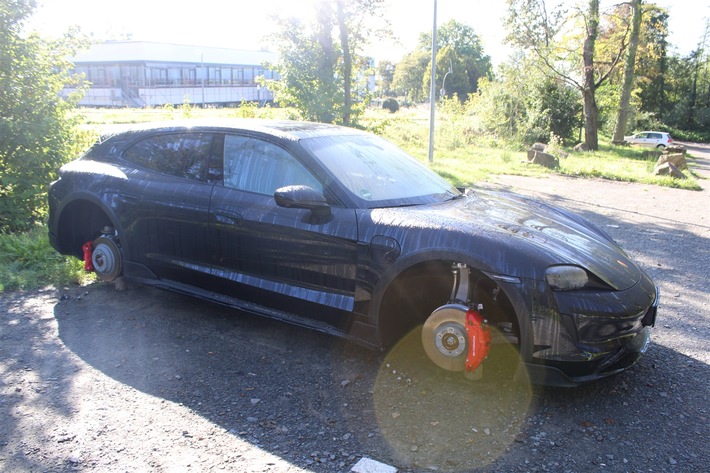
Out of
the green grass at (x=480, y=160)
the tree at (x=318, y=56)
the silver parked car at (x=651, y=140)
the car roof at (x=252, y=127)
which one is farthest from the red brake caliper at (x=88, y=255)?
the silver parked car at (x=651, y=140)

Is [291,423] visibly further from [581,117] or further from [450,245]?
[581,117]

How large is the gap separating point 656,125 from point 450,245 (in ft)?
171

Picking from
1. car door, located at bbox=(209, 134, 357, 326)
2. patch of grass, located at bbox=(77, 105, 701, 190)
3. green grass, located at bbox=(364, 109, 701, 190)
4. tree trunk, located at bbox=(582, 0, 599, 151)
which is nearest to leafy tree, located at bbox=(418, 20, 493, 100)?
tree trunk, located at bbox=(582, 0, 599, 151)

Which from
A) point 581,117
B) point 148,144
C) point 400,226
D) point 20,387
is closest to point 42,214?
point 148,144

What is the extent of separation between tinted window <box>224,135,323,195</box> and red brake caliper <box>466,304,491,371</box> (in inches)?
53.5

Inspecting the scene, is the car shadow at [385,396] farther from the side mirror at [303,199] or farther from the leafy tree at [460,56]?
the leafy tree at [460,56]

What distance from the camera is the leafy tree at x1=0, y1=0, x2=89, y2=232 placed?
7883 mm

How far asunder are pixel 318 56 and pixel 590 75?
56.7 ft

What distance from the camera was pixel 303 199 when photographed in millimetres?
3832

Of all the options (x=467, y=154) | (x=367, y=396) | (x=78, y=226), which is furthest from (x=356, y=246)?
(x=467, y=154)

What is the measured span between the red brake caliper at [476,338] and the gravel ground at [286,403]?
243 millimetres

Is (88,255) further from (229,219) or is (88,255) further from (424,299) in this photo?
(424,299)

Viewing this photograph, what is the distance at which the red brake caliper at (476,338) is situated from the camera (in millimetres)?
3432

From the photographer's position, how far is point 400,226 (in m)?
3.73
